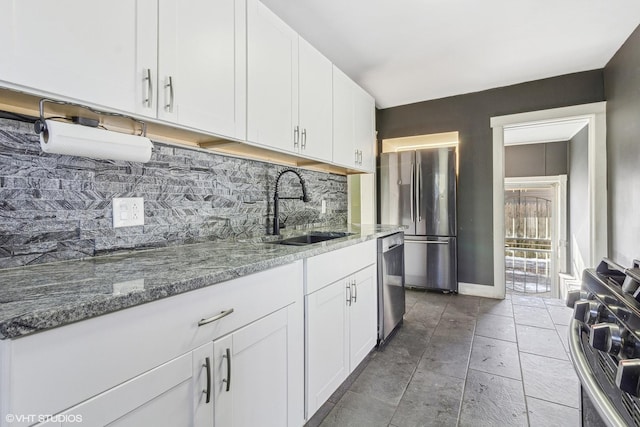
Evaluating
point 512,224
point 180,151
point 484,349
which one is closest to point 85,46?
point 180,151

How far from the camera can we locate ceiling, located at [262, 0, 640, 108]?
2113 millimetres

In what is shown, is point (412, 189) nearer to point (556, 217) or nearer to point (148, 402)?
point (556, 217)

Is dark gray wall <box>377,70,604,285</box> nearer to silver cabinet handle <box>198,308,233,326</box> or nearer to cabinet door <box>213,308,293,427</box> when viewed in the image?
cabinet door <box>213,308,293,427</box>

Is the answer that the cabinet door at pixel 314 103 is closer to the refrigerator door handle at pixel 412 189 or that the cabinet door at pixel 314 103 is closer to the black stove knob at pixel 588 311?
the black stove knob at pixel 588 311

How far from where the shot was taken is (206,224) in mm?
1686

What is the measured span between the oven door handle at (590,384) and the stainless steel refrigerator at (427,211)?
281cm

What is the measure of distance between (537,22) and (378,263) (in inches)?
87.4

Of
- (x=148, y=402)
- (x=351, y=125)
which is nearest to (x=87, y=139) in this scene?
(x=148, y=402)

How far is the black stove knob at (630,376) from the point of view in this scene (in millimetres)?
527

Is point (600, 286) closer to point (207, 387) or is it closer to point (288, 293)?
point (288, 293)

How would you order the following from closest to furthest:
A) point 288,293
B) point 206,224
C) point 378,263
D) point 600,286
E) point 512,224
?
point 600,286
point 288,293
point 206,224
point 378,263
point 512,224

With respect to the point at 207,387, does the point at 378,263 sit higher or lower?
higher

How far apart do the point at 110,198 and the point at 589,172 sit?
13.8 feet

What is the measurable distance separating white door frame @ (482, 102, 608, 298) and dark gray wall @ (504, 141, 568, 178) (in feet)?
6.99
